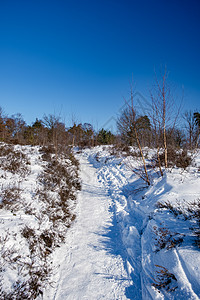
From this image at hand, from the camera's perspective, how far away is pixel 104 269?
2.88 meters

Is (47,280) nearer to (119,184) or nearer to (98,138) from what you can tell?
(119,184)

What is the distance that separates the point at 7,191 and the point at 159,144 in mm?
A: 6243

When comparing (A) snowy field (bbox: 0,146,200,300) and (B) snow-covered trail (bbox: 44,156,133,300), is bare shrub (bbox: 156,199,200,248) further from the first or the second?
(B) snow-covered trail (bbox: 44,156,133,300)

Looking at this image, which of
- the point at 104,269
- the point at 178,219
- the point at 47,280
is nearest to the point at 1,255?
the point at 47,280

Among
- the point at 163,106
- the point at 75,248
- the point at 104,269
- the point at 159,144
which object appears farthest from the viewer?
the point at 159,144

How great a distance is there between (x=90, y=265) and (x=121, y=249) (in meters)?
0.83

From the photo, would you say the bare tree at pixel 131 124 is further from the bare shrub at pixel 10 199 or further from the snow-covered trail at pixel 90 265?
the bare shrub at pixel 10 199

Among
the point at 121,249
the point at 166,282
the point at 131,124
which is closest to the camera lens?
the point at 166,282

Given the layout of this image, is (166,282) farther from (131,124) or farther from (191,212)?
(131,124)

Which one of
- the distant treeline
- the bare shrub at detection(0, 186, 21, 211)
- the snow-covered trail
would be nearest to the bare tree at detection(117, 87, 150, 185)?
the distant treeline

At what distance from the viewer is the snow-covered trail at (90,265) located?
2.45m

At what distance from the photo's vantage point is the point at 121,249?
3.41 meters

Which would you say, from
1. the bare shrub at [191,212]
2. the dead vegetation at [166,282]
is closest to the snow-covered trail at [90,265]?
the dead vegetation at [166,282]

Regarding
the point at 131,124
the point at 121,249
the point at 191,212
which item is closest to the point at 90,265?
the point at 121,249
